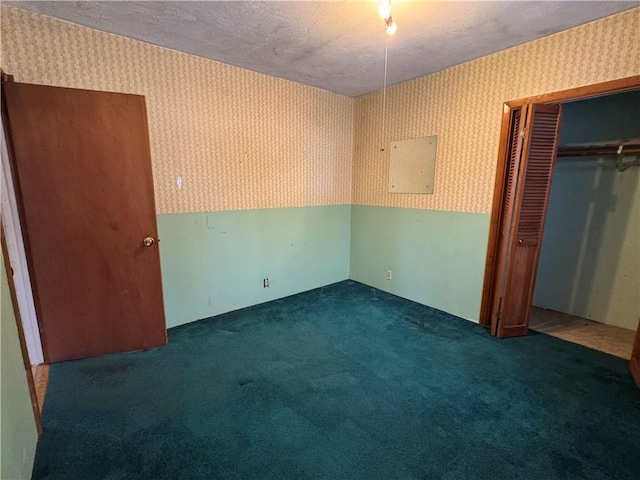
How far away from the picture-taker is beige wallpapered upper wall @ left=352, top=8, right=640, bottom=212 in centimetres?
212

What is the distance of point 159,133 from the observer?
2643 millimetres

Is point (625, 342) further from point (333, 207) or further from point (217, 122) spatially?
point (217, 122)

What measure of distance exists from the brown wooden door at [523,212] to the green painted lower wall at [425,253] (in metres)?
0.23

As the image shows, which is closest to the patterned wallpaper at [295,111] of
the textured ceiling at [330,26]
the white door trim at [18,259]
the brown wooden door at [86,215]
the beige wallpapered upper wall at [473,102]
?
the beige wallpapered upper wall at [473,102]

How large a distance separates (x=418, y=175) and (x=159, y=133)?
2.61 metres

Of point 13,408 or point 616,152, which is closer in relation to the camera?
point 13,408

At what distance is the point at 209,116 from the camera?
2.89 metres

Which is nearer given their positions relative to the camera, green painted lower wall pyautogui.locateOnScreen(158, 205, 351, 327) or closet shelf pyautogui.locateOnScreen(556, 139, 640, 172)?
closet shelf pyautogui.locateOnScreen(556, 139, 640, 172)

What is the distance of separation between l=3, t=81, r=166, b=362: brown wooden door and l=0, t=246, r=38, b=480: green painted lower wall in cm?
73

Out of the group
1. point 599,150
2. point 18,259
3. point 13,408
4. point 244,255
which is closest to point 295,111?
point 244,255

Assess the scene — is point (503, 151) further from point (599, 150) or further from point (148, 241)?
point (148, 241)

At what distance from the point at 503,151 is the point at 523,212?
57 cm

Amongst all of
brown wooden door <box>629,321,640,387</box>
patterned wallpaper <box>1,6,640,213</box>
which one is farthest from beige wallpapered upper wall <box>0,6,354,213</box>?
brown wooden door <box>629,321,640,387</box>

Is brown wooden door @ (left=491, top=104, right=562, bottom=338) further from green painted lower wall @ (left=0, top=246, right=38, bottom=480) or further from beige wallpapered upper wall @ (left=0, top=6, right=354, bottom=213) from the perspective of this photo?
green painted lower wall @ (left=0, top=246, right=38, bottom=480)
